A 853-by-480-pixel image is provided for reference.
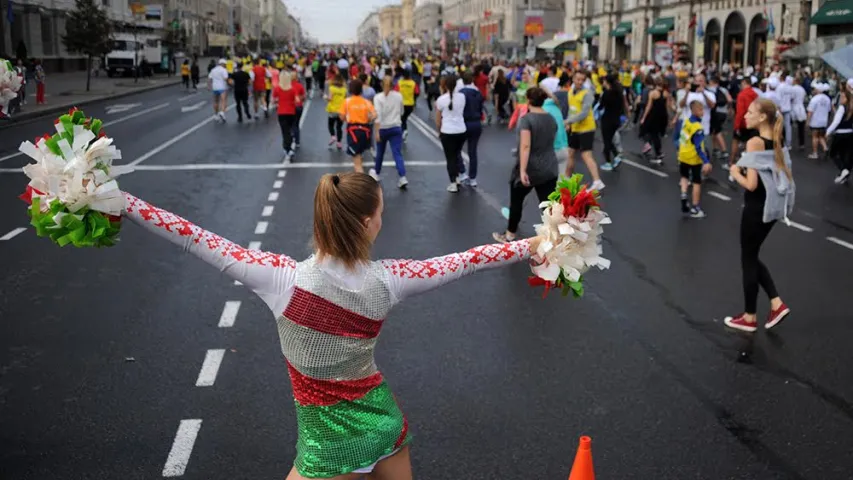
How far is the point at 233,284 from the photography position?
8.10 metres

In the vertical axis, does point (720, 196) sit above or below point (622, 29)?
below

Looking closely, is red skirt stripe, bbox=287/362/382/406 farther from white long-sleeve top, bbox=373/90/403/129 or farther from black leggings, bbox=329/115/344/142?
black leggings, bbox=329/115/344/142

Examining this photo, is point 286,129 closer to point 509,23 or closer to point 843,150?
point 843,150

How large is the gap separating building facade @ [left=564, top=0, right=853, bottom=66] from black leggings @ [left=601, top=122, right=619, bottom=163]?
2307 centimetres

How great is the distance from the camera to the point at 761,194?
6.76 m

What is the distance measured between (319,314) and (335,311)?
0.16ft

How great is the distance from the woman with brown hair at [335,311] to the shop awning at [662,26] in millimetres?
56854

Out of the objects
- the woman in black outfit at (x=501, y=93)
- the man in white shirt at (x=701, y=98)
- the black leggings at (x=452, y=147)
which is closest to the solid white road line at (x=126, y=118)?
the black leggings at (x=452, y=147)

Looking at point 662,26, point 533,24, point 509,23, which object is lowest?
point 662,26

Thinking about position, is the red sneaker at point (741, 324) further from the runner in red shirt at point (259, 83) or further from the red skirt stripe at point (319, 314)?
the runner in red shirt at point (259, 83)

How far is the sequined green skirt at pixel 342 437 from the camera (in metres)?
2.81

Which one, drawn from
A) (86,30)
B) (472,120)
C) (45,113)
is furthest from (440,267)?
(86,30)

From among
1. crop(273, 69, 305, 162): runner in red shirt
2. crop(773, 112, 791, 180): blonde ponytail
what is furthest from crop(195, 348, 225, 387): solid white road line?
crop(273, 69, 305, 162): runner in red shirt

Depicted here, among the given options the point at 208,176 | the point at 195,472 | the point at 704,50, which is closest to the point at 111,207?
the point at 195,472
